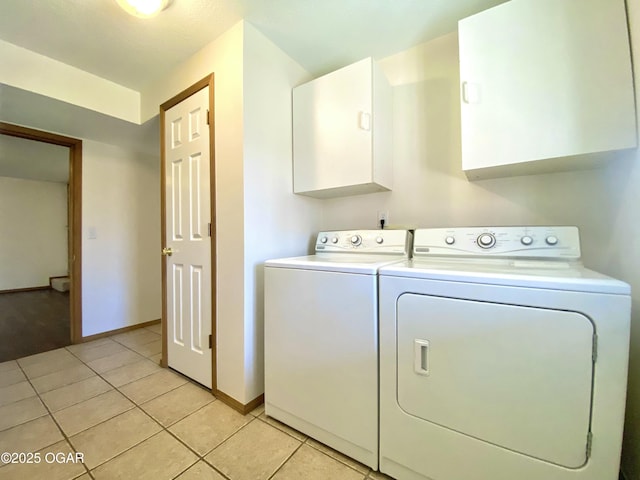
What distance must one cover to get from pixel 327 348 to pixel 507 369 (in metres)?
0.68

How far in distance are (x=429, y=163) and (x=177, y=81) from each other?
6.32 ft

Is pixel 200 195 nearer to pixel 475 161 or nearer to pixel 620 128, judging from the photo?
pixel 475 161

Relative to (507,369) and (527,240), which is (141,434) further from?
(527,240)

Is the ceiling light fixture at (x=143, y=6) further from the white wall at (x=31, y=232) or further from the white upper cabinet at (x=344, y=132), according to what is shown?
the white wall at (x=31, y=232)

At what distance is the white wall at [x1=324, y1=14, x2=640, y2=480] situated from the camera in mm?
988

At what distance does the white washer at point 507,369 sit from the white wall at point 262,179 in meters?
0.81

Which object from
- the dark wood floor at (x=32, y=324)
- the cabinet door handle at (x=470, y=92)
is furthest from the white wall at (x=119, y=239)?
the cabinet door handle at (x=470, y=92)

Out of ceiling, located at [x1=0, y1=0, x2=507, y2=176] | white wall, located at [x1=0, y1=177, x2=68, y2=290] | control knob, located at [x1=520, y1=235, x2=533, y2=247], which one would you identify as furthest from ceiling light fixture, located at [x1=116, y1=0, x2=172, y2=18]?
white wall, located at [x1=0, y1=177, x2=68, y2=290]

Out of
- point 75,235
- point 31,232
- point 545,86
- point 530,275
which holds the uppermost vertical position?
point 545,86

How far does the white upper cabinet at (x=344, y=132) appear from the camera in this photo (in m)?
1.51

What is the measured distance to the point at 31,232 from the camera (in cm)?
535

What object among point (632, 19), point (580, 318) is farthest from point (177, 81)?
point (580, 318)

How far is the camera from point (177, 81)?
6.18 feet

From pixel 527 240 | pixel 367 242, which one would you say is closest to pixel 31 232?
pixel 367 242
